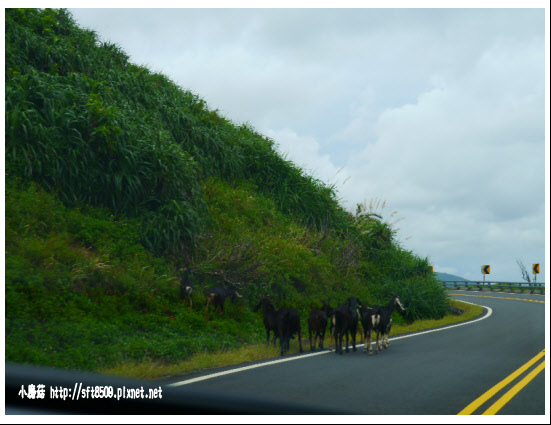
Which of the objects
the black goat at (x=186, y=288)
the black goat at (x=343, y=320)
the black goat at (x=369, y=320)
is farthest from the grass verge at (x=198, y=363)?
the black goat at (x=186, y=288)

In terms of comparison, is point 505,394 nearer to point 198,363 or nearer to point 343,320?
point 343,320

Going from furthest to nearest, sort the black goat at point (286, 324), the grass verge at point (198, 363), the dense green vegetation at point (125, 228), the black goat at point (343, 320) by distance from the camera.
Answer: the black goat at point (343, 320)
the black goat at point (286, 324)
the dense green vegetation at point (125, 228)
the grass verge at point (198, 363)

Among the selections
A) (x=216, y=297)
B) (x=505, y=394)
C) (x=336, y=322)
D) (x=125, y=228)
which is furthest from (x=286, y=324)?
(x=125, y=228)

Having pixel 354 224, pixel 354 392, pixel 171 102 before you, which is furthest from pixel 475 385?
pixel 354 224

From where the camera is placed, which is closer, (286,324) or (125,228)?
(286,324)

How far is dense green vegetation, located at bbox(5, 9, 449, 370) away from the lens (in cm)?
1095

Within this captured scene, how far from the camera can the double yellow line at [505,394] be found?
7383 millimetres

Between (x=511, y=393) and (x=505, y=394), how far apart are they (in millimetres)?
153

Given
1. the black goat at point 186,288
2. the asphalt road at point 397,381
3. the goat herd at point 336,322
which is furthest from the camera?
the black goat at point 186,288

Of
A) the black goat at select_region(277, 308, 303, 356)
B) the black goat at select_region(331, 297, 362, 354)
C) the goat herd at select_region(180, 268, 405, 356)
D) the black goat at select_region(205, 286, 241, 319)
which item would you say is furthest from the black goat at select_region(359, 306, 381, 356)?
the black goat at select_region(205, 286, 241, 319)

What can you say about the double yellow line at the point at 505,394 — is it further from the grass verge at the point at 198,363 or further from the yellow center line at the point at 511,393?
the grass verge at the point at 198,363

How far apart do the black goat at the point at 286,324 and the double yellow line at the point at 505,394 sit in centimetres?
455

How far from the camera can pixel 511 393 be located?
333 inches

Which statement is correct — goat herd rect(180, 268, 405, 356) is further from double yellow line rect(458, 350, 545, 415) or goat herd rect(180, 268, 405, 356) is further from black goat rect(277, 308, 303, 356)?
double yellow line rect(458, 350, 545, 415)
